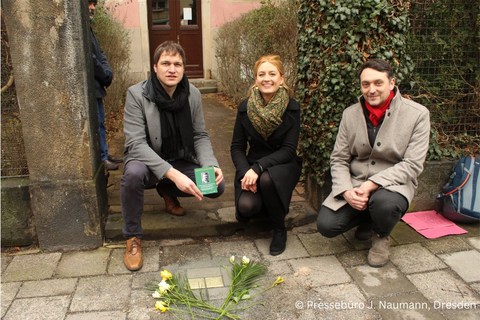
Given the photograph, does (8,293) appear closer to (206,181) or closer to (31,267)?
(31,267)

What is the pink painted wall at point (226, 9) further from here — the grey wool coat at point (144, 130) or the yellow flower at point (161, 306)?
the yellow flower at point (161, 306)

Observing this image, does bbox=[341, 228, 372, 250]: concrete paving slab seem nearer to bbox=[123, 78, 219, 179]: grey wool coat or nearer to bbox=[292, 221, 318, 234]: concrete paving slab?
bbox=[292, 221, 318, 234]: concrete paving slab

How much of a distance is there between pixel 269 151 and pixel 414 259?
4.55 ft

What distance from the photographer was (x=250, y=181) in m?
3.15

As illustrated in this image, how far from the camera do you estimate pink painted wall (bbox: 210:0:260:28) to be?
1063 cm

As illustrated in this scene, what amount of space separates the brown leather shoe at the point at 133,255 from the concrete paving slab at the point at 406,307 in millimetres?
1662

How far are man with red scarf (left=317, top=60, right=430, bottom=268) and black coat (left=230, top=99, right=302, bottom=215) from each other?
0.34 m

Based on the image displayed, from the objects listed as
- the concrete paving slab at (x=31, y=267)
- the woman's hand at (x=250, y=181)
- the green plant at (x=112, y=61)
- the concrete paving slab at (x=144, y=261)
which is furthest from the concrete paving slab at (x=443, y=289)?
the green plant at (x=112, y=61)

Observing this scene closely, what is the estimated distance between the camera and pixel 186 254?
328 cm

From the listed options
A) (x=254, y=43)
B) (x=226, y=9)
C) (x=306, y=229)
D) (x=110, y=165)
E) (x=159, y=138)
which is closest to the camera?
(x=159, y=138)

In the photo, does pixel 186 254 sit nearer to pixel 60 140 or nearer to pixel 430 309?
pixel 60 140

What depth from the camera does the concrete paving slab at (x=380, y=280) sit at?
2.80m

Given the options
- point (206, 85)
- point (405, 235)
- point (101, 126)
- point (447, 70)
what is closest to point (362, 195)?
point (405, 235)

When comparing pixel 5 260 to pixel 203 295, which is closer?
pixel 203 295
